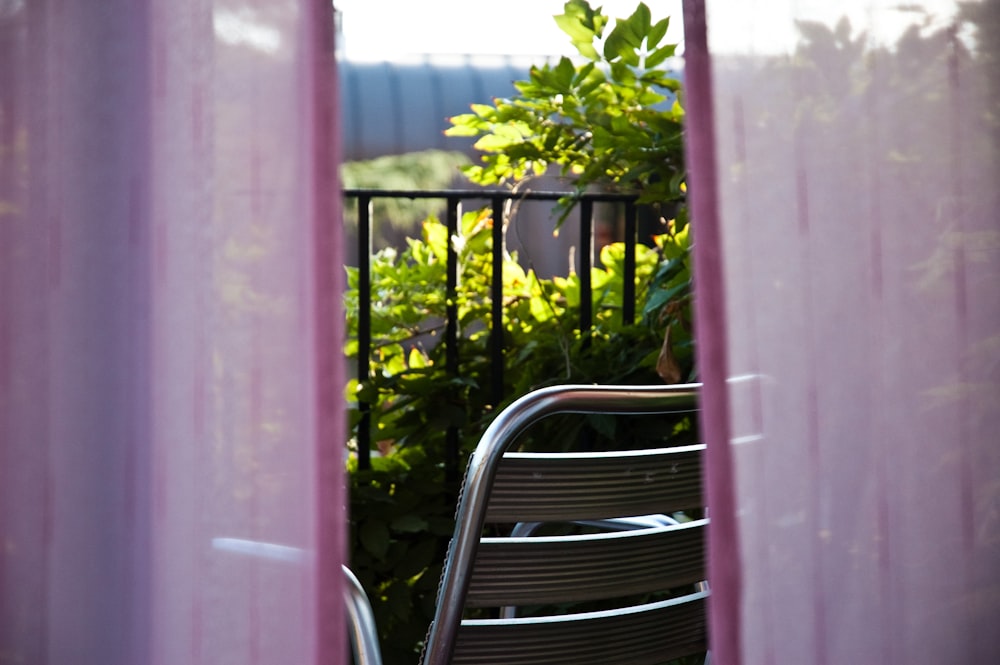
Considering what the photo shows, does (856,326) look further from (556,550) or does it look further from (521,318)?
(521,318)

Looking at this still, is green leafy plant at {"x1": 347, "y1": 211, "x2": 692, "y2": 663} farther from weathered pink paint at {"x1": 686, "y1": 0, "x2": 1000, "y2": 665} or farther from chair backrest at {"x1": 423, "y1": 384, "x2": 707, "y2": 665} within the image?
weathered pink paint at {"x1": 686, "y1": 0, "x2": 1000, "y2": 665}

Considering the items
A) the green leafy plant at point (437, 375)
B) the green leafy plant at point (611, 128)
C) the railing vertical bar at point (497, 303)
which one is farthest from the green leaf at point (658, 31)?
the railing vertical bar at point (497, 303)

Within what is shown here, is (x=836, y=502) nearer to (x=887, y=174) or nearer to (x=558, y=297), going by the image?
(x=887, y=174)

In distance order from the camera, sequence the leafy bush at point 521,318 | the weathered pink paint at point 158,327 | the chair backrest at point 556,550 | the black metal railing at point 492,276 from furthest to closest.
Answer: the black metal railing at point 492,276, the leafy bush at point 521,318, the chair backrest at point 556,550, the weathered pink paint at point 158,327

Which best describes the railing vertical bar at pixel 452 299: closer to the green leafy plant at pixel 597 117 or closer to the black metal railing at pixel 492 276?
the black metal railing at pixel 492 276

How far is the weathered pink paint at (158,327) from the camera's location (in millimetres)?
902

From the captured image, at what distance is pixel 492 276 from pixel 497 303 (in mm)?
69

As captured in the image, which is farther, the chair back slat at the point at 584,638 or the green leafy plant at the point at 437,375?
the green leafy plant at the point at 437,375

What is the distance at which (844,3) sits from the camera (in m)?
0.99

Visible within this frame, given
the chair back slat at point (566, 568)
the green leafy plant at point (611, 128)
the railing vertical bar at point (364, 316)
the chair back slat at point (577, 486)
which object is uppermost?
the green leafy plant at point (611, 128)

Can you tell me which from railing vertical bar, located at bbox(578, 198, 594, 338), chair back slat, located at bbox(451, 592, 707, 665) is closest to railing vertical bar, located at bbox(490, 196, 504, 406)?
railing vertical bar, located at bbox(578, 198, 594, 338)

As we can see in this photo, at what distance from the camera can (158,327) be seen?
920 millimetres

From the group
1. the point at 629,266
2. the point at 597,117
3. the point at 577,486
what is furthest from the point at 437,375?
the point at 577,486

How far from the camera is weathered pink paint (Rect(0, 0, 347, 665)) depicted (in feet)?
2.96
